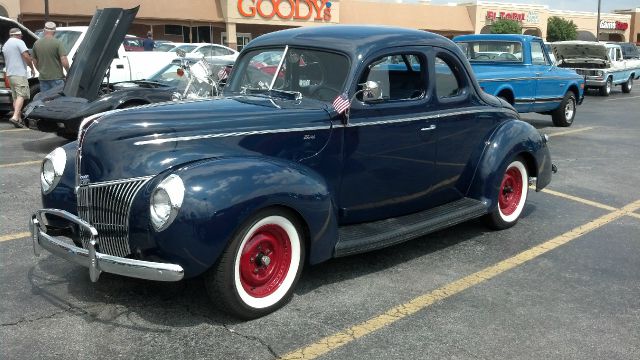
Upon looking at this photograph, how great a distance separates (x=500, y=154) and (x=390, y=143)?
4.30ft

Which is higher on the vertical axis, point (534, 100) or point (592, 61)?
point (592, 61)

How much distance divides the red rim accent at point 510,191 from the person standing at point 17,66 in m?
8.73

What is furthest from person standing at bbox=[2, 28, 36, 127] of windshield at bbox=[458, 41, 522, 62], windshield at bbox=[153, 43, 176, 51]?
windshield at bbox=[153, 43, 176, 51]

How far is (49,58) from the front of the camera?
413 inches

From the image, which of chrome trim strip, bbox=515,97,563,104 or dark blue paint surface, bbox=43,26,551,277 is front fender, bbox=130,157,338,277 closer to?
dark blue paint surface, bbox=43,26,551,277

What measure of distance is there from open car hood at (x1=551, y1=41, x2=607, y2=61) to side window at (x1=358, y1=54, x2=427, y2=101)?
1695 cm

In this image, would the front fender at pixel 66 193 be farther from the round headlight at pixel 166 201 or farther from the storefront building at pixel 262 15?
the storefront building at pixel 262 15

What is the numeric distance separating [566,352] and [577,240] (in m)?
2.25

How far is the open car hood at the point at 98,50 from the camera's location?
8625 millimetres

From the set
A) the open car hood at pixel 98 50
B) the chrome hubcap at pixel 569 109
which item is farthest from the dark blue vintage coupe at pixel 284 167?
the chrome hubcap at pixel 569 109

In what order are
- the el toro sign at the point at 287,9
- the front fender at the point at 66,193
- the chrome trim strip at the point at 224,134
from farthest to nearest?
1. the el toro sign at the point at 287,9
2. the front fender at the point at 66,193
3. the chrome trim strip at the point at 224,134

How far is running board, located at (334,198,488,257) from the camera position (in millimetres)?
4211

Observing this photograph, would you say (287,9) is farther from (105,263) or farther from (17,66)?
(105,263)

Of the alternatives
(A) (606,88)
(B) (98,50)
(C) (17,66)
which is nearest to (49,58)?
(C) (17,66)
